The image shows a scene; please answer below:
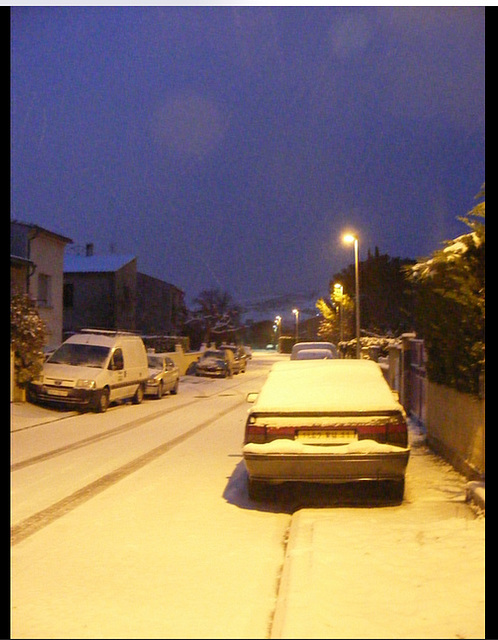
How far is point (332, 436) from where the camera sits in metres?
7.31

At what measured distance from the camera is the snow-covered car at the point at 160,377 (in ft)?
73.3

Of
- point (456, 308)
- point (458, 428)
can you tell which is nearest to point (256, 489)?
point (458, 428)

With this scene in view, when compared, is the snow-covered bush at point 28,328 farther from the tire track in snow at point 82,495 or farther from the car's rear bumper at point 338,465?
the car's rear bumper at point 338,465

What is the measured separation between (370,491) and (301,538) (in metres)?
2.14

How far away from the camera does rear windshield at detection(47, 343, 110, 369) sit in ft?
43.9

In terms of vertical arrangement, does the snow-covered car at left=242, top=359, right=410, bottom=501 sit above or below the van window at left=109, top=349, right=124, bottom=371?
below

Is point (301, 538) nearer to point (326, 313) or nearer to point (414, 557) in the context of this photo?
point (414, 557)

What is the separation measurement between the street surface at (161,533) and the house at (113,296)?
7045 millimetres

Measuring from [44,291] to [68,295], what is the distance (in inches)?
116

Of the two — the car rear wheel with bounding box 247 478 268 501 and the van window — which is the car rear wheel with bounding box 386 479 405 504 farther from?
the van window

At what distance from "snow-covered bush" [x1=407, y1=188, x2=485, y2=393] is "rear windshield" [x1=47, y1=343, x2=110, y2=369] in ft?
19.7

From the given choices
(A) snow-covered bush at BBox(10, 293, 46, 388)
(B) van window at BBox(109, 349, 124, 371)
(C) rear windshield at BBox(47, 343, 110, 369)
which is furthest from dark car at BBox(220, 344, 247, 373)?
(A) snow-covered bush at BBox(10, 293, 46, 388)

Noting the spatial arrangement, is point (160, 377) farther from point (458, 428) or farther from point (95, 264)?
point (458, 428)
